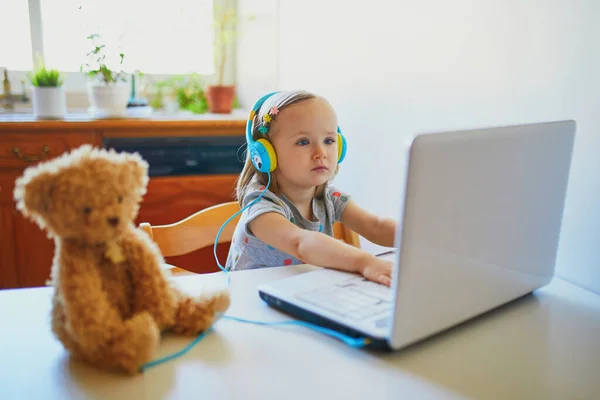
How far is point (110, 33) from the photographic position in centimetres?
250

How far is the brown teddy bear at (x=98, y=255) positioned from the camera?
57 cm

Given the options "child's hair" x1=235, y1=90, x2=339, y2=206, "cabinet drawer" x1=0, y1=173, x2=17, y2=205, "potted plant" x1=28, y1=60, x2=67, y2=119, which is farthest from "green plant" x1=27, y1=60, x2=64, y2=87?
"child's hair" x1=235, y1=90, x2=339, y2=206

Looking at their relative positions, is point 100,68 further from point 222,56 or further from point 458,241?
point 458,241

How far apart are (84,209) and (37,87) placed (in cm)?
177

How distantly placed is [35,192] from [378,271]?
51 cm

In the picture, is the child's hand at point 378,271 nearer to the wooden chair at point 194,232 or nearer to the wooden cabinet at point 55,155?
the wooden chair at point 194,232

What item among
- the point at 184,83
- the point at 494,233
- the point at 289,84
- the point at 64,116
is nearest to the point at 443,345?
the point at 494,233

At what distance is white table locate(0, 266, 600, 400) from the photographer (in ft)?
1.97

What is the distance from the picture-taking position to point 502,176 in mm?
726

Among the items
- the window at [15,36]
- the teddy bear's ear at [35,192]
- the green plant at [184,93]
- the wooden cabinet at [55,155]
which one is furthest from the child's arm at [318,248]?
the window at [15,36]

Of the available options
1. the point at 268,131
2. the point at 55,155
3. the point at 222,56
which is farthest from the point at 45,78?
the point at 268,131

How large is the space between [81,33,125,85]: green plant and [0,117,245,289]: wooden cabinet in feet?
0.79

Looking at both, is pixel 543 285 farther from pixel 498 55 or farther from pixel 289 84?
pixel 289 84

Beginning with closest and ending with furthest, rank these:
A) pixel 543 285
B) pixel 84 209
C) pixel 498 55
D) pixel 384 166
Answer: pixel 84 209
pixel 543 285
pixel 498 55
pixel 384 166
